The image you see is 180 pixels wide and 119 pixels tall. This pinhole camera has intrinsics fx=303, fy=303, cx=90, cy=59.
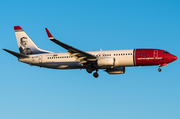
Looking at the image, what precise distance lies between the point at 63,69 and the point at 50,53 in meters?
3.99

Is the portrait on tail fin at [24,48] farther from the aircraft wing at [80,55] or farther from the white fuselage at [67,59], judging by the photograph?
the aircraft wing at [80,55]

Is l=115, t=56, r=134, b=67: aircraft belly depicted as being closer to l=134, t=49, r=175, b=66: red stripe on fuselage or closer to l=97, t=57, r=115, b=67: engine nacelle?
l=134, t=49, r=175, b=66: red stripe on fuselage

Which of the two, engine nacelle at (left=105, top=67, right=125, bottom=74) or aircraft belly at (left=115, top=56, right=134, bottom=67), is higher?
aircraft belly at (left=115, top=56, right=134, bottom=67)

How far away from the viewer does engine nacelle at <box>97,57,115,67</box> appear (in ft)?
154

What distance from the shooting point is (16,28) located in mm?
57062

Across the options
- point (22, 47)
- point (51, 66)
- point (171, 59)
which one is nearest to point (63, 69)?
point (51, 66)

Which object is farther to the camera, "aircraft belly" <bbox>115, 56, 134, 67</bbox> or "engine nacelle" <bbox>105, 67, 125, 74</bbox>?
"engine nacelle" <bbox>105, 67, 125, 74</bbox>

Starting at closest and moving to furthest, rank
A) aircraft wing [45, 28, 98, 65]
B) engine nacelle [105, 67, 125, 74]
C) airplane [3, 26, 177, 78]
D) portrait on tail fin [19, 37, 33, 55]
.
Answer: aircraft wing [45, 28, 98, 65] → airplane [3, 26, 177, 78] → engine nacelle [105, 67, 125, 74] → portrait on tail fin [19, 37, 33, 55]

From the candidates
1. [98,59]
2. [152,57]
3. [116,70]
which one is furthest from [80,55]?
[152,57]

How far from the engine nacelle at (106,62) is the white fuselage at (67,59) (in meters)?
1.10

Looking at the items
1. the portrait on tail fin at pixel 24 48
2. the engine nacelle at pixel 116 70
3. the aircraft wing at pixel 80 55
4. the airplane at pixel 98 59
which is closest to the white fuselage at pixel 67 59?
the airplane at pixel 98 59

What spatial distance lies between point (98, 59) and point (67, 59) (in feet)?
18.6

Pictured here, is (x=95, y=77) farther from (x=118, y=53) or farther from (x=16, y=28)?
(x=16, y=28)

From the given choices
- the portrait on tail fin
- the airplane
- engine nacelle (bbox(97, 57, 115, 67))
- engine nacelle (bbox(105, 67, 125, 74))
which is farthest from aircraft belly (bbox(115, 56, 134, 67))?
the portrait on tail fin
